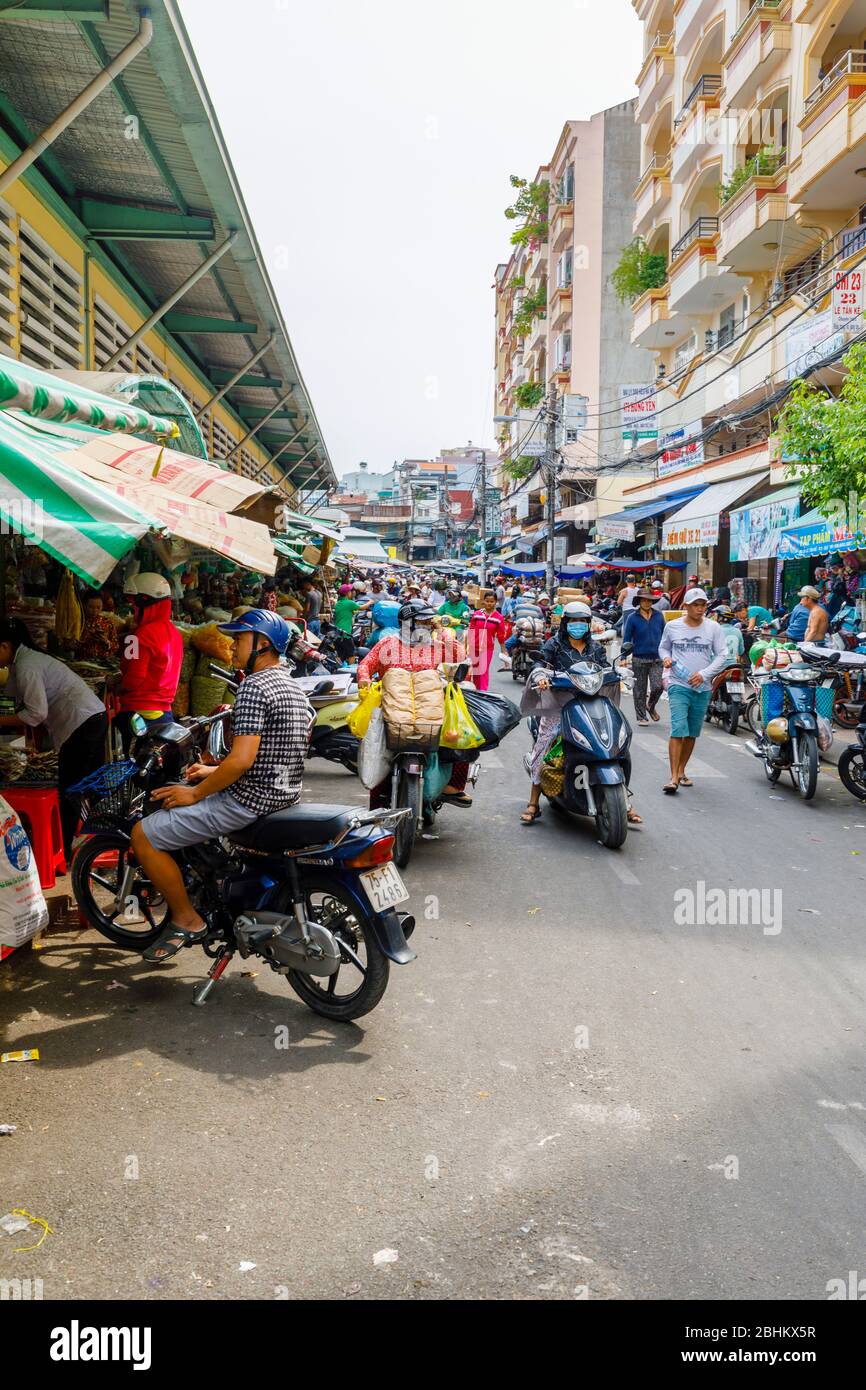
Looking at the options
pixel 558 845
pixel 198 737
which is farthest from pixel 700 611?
pixel 198 737

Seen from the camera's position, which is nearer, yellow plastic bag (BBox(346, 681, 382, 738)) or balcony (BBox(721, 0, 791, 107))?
yellow plastic bag (BBox(346, 681, 382, 738))

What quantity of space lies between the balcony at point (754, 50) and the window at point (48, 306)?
63.5 feet

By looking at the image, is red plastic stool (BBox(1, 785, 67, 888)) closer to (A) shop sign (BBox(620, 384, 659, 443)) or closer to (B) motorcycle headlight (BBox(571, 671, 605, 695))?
(B) motorcycle headlight (BBox(571, 671, 605, 695))

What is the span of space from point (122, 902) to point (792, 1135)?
337cm

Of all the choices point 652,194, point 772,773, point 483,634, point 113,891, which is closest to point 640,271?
point 652,194

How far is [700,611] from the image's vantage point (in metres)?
10.0

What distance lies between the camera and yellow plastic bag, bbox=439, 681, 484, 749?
777 cm

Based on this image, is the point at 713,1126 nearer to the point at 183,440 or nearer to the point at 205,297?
the point at 183,440

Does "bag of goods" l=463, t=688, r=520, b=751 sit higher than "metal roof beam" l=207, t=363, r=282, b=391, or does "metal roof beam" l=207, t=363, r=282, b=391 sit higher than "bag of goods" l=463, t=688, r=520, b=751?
"metal roof beam" l=207, t=363, r=282, b=391

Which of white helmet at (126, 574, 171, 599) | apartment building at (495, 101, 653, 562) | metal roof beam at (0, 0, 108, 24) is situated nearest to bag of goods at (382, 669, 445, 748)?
white helmet at (126, 574, 171, 599)

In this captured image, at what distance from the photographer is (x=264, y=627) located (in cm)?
492

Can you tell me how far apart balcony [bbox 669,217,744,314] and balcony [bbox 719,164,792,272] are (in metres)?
1.35

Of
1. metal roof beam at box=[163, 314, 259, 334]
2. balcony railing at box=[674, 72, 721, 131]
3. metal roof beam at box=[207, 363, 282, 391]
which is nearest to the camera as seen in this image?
metal roof beam at box=[163, 314, 259, 334]

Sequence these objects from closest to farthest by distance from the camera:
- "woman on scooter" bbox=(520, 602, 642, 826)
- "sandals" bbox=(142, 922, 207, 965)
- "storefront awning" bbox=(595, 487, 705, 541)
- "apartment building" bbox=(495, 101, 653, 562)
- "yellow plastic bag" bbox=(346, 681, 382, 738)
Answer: "sandals" bbox=(142, 922, 207, 965) < "yellow plastic bag" bbox=(346, 681, 382, 738) < "woman on scooter" bbox=(520, 602, 642, 826) < "storefront awning" bbox=(595, 487, 705, 541) < "apartment building" bbox=(495, 101, 653, 562)
